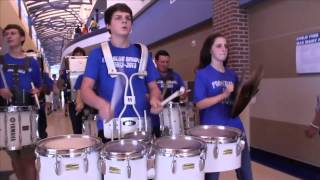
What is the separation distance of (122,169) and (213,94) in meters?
1.21

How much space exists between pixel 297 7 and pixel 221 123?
3084mm

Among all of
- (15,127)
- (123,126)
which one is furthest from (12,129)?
(123,126)

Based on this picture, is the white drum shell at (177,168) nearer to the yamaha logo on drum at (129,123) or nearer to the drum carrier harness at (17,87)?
the yamaha logo on drum at (129,123)

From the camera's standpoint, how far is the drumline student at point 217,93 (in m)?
2.85

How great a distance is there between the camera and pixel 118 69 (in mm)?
2438

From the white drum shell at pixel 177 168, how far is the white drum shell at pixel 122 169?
128 millimetres

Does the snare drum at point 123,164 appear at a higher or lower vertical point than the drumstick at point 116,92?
lower

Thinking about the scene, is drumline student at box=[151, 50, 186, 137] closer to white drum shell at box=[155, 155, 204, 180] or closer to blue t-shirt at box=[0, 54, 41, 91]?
blue t-shirt at box=[0, 54, 41, 91]

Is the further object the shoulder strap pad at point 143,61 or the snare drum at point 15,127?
the snare drum at point 15,127

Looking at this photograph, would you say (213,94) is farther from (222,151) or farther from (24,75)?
(24,75)

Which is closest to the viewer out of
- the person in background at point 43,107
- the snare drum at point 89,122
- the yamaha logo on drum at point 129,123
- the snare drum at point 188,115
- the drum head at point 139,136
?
the drum head at point 139,136

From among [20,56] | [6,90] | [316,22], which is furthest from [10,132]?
[316,22]

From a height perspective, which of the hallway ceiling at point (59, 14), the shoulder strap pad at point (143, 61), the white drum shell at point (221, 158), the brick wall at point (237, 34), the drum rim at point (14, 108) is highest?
the hallway ceiling at point (59, 14)

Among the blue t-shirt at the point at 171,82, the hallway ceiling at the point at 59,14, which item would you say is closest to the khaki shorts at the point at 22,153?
the blue t-shirt at the point at 171,82
